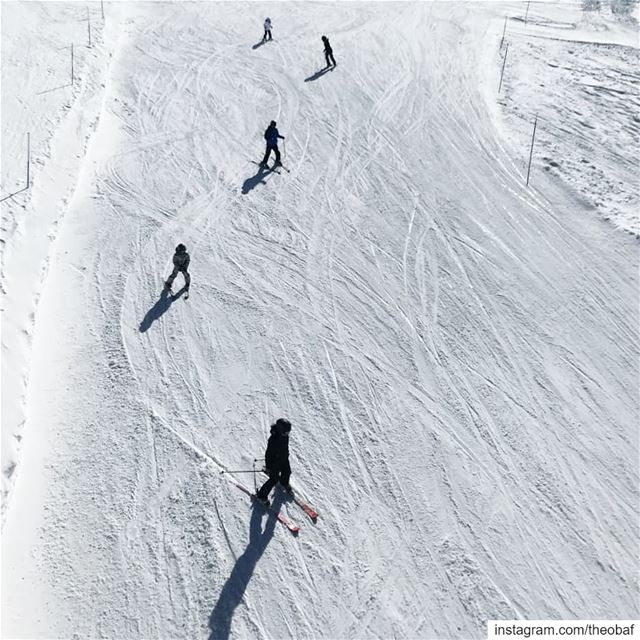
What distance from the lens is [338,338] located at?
1397 cm

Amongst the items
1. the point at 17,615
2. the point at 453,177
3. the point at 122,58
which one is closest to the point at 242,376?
the point at 17,615

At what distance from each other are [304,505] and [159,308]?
5.33 metres

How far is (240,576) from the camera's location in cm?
985

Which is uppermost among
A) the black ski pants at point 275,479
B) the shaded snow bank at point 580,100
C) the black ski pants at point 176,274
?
the shaded snow bank at point 580,100

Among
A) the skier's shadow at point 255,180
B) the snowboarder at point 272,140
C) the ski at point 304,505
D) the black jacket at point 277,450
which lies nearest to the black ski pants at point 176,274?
the skier's shadow at point 255,180

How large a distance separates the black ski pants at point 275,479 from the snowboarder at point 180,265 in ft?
17.2

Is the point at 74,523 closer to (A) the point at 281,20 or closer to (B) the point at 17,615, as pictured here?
(B) the point at 17,615

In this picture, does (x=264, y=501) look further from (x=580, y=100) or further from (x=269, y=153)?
(x=580, y=100)

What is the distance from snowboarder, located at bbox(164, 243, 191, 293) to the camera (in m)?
14.2

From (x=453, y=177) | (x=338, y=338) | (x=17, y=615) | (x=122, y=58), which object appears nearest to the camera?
(x=17, y=615)

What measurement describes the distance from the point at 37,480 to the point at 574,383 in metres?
9.05

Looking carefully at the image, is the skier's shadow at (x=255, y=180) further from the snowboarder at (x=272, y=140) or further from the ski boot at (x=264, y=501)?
the ski boot at (x=264, y=501)

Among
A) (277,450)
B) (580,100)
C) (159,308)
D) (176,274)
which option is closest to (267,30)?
(580,100)

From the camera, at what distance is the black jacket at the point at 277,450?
1009cm
